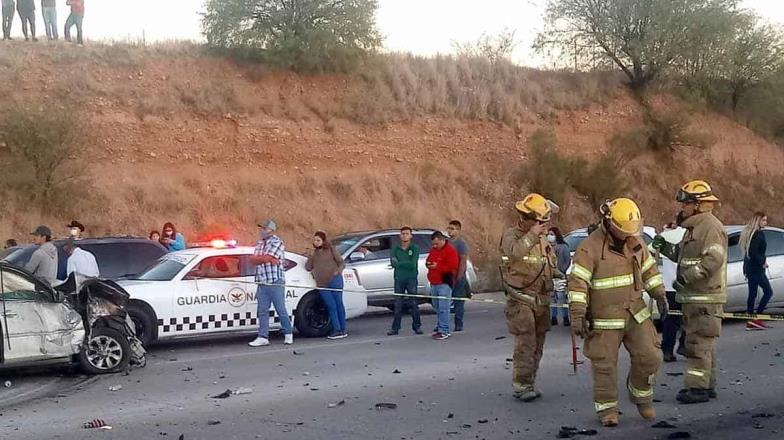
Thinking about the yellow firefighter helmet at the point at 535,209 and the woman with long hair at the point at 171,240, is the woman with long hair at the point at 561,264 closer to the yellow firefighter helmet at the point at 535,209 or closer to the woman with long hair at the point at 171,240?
the yellow firefighter helmet at the point at 535,209

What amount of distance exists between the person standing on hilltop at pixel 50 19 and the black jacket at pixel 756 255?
78.5ft

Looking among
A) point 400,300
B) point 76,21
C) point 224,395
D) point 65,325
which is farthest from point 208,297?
point 76,21

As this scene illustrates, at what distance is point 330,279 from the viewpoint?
46.1ft

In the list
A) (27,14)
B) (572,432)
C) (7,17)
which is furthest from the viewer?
(27,14)

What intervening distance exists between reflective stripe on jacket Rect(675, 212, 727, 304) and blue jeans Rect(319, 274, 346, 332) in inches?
243

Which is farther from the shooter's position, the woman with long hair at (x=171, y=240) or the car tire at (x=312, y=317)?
the woman with long hair at (x=171, y=240)

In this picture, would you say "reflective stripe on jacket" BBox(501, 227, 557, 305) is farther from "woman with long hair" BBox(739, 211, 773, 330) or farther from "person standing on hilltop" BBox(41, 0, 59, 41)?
"person standing on hilltop" BBox(41, 0, 59, 41)

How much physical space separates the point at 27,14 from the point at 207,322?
21.1 meters

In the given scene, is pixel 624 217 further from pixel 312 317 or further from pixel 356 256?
pixel 356 256

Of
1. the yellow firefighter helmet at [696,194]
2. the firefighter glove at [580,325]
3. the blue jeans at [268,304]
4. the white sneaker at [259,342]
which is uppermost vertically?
the yellow firefighter helmet at [696,194]

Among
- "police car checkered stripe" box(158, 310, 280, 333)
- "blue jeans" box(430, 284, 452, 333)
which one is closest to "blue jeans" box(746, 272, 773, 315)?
"blue jeans" box(430, 284, 452, 333)

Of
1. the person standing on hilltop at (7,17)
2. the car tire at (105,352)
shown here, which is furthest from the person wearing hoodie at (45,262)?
the person standing on hilltop at (7,17)

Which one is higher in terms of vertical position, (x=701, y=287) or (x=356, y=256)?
(x=701, y=287)

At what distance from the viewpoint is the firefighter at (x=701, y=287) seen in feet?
28.4
